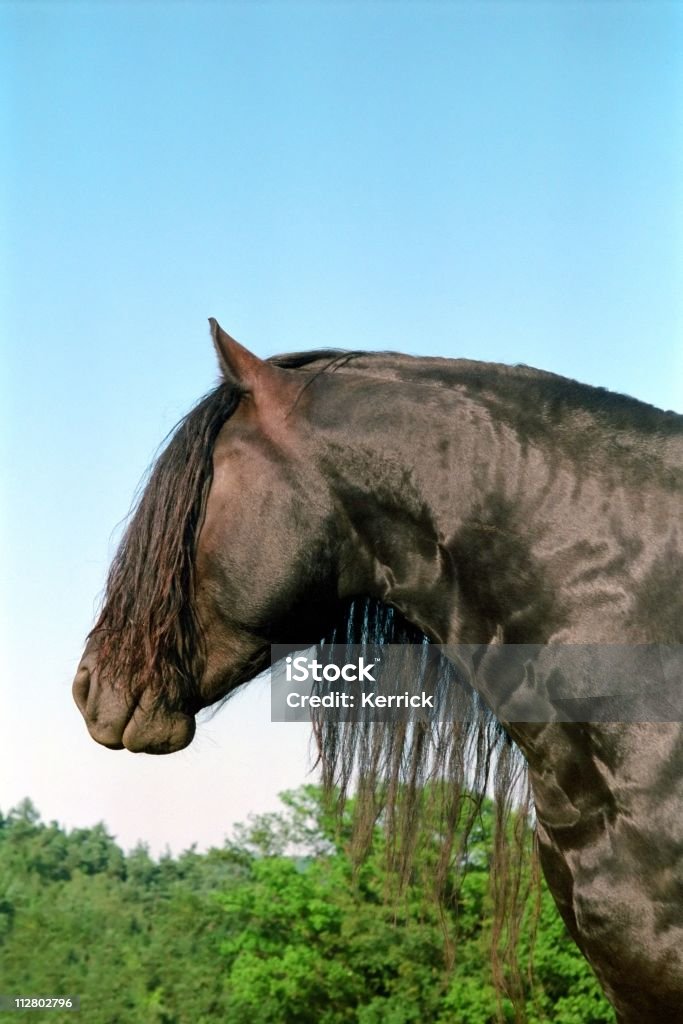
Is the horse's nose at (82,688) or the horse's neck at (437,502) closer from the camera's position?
the horse's neck at (437,502)

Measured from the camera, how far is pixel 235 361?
268cm

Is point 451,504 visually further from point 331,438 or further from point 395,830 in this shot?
point 395,830

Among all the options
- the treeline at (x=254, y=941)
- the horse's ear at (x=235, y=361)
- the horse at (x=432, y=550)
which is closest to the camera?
the horse at (x=432, y=550)

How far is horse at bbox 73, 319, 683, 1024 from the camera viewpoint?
94.0 inches

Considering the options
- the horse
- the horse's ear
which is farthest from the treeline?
the horse's ear

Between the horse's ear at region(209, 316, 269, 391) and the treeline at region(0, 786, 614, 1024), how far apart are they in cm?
388

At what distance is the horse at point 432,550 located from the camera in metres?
2.39

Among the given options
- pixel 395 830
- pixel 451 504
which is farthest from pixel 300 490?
pixel 395 830

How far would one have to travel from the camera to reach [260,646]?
2686mm

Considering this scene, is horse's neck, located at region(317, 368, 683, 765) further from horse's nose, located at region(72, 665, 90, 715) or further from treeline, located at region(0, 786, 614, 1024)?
treeline, located at region(0, 786, 614, 1024)

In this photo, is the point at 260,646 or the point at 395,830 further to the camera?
the point at 395,830

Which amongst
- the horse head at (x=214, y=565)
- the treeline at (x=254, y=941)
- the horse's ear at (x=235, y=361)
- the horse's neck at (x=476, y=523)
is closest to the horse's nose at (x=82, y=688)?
the horse head at (x=214, y=565)

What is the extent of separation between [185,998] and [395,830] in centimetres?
362

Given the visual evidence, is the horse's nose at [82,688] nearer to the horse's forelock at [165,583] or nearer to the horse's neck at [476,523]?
the horse's forelock at [165,583]
